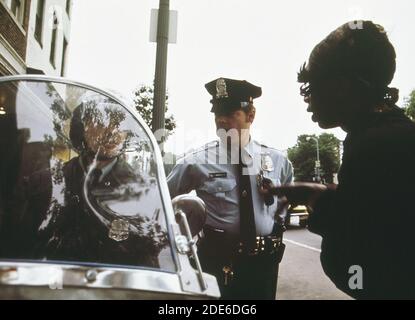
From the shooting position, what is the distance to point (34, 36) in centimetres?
1106

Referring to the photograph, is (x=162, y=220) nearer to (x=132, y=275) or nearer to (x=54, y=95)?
(x=132, y=275)

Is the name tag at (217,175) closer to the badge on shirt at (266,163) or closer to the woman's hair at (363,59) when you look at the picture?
the badge on shirt at (266,163)

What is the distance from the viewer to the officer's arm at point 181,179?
245cm

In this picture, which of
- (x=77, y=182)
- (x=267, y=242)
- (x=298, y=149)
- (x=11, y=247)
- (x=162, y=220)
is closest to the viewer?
(x=11, y=247)

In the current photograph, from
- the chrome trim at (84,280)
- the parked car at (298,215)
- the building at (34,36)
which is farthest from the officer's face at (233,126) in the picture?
the building at (34,36)

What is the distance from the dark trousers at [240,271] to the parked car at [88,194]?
85 centimetres

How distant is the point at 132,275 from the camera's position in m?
1.18

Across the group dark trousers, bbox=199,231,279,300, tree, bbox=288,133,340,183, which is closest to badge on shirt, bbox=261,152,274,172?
dark trousers, bbox=199,231,279,300

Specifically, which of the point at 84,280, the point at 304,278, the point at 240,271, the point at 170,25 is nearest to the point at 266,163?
the point at 240,271

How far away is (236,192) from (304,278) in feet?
15.1

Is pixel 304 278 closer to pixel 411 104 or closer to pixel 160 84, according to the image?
pixel 160 84

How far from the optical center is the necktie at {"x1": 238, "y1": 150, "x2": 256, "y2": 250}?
2238 mm
